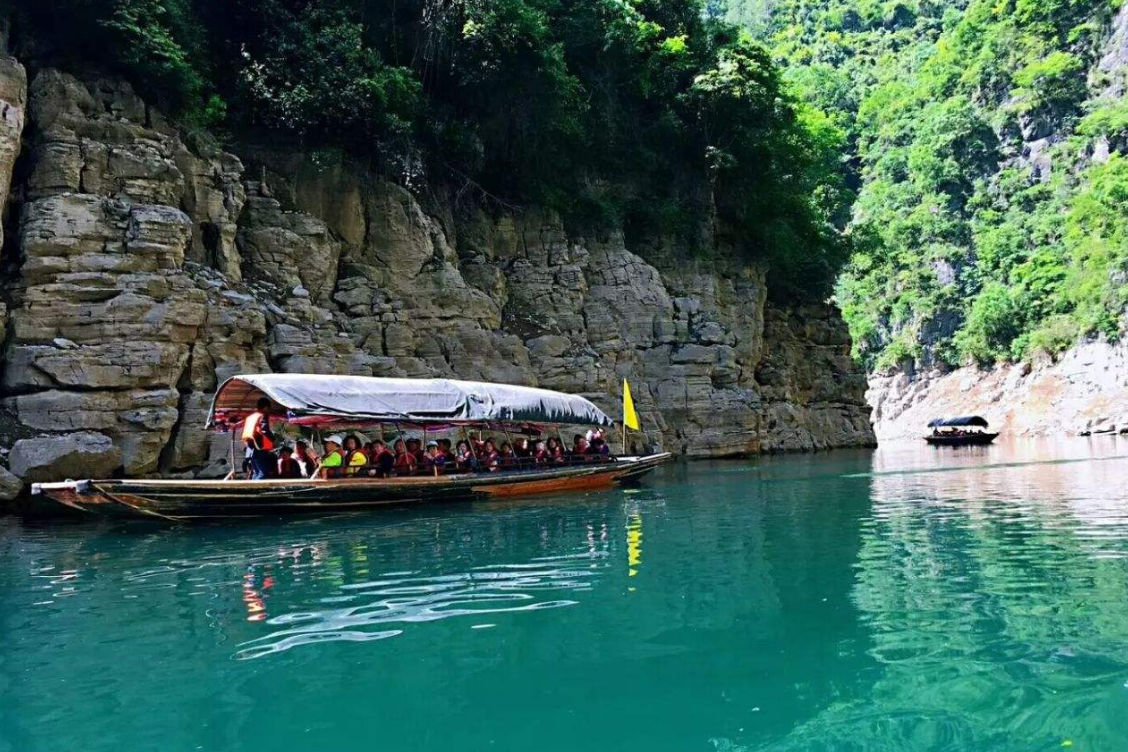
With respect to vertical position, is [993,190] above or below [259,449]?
above

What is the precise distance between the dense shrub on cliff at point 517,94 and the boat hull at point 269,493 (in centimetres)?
1061

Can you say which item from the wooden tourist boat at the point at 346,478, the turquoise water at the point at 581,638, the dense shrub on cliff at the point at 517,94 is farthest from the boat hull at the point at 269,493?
the dense shrub on cliff at the point at 517,94

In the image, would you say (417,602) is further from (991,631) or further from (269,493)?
(269,493)

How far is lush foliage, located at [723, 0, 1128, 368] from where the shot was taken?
6397 cm

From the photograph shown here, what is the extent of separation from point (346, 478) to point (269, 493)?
1726mm

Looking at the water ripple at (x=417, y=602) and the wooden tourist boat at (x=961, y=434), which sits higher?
the wooden tourist boat at (x=961, y=434)

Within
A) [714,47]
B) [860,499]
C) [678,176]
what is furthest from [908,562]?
[714,47]

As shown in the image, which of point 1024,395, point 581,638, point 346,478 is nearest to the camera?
point 581,638

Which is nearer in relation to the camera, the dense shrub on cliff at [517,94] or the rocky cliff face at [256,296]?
the rocky cliff face at [256,296]

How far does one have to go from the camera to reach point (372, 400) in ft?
56.1

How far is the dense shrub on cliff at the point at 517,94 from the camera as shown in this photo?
22000 mm

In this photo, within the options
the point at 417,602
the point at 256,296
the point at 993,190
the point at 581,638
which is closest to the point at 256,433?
the point at 256,296

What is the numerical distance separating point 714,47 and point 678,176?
5.38 metres

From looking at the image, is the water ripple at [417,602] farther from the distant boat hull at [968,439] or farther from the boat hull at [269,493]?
the distant boat hull at [968,439]
